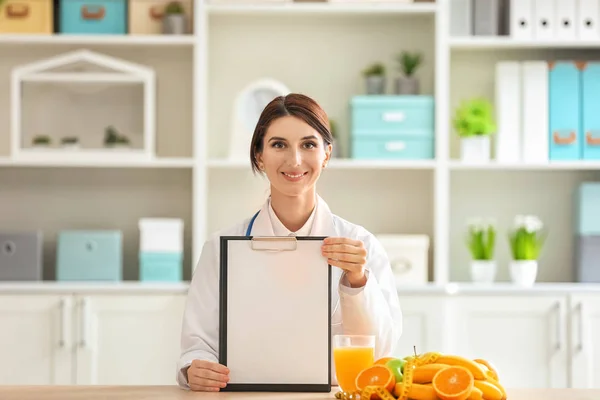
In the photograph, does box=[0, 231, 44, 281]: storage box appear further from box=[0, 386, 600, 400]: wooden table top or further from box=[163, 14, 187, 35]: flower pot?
box=[0, 386, 600, 400]: wooden table top

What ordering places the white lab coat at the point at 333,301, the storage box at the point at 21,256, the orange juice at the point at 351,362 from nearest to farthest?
the orange juice at the point at 351,362 → the white lab coat at the point at 333,301 → the storage box at the point at 21,256

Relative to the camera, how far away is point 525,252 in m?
3.58

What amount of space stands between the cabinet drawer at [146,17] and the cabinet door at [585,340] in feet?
6.42

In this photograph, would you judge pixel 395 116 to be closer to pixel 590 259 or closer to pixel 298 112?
pixel 590 259

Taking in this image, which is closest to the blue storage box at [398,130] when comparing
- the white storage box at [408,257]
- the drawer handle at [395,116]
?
the drawer handle at [395,116]

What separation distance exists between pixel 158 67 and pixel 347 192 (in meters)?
0.99

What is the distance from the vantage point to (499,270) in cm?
387

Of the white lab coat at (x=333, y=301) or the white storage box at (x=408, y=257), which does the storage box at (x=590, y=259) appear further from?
the white lab coat at (x=333, y=301)

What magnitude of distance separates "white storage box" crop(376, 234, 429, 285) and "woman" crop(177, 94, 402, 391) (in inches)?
59.7

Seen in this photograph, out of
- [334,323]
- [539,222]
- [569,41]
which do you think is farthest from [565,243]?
[334,323]

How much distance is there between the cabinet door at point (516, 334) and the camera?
11.2ft

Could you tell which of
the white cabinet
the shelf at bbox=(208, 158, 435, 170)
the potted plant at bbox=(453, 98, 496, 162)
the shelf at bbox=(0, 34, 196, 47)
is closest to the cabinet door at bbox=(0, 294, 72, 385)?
the white cabinet

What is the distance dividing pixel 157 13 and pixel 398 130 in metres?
1.13

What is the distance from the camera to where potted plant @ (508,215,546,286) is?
357 centimetres
